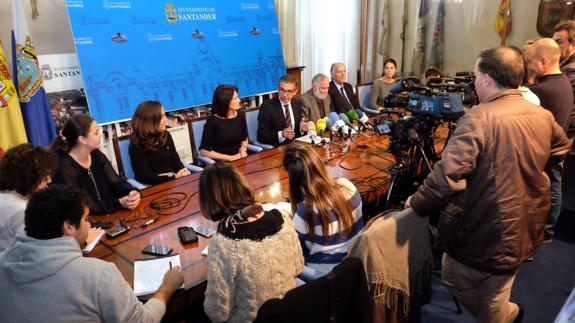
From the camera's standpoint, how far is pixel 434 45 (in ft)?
20.1

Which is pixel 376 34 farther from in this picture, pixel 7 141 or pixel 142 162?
pixel 7 141

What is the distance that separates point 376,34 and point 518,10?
2.08 meters

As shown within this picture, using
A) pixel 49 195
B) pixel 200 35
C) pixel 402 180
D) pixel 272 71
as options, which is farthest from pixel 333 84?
pixel 49 195

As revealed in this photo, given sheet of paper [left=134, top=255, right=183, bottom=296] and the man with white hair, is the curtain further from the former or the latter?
sheet of paper [left=134, top=255, right=183, bottom=296]

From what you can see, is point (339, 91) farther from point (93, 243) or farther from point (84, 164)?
point (93, 243)

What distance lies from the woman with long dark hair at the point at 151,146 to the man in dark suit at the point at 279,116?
972 mm

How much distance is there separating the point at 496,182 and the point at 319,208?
74cm

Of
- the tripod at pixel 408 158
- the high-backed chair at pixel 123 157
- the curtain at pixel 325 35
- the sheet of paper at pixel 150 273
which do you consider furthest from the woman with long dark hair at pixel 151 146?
the curtain at pixel 325 35

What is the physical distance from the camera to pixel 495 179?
65.4 inches

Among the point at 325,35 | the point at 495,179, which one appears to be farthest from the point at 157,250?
the point at 325,35

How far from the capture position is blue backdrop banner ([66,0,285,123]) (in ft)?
12.5

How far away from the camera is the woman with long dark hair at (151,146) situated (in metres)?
2.93

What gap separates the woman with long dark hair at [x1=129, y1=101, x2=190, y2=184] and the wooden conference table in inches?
17.6

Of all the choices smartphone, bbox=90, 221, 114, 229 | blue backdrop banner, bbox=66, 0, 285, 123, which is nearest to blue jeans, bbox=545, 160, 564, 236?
smartphone, bbox=90, 221, 114, 229
